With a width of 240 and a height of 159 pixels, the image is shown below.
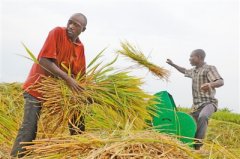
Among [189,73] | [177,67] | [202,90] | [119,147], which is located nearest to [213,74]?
[202,90]

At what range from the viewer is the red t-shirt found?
407 centimetres

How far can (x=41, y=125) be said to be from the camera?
4.20 m

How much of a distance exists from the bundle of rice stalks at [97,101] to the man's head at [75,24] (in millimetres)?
343

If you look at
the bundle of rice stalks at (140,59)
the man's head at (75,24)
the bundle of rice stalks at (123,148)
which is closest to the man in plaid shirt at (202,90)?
the bundle of rice stalks at (140,59)

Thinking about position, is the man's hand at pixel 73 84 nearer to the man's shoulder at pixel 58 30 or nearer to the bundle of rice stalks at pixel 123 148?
the man's shoulder at pixel 58 30

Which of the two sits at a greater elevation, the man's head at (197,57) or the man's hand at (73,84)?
the man's head at (197,57)

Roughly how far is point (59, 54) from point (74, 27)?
0.26m

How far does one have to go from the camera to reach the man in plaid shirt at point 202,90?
608 centimetres

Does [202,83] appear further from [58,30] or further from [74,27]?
[58,30]

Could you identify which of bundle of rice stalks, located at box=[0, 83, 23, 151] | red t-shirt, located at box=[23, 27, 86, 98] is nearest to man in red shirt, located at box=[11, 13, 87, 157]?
red t-shirt, located at box=[23, 27, 86, 98]

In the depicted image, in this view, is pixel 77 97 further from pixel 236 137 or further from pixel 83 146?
pixel 236 137

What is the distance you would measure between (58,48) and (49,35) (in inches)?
5.4

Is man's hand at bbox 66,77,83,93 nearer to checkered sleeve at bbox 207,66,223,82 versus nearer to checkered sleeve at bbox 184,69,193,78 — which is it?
checkered sleeve at bbox 207,66,223,82

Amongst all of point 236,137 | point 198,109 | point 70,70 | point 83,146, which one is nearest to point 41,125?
point 70,70
